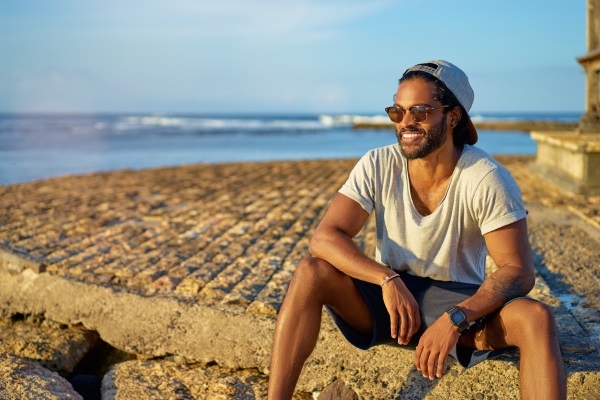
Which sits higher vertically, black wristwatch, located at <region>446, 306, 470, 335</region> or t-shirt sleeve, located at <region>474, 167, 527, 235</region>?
t-shirt sleeve, located at <region>474, 167, 527, 235</region>

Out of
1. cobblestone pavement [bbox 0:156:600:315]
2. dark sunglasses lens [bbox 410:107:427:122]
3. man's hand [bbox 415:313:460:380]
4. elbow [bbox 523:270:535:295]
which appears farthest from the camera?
cobblestone pavement [bbox 0:156:600:315]

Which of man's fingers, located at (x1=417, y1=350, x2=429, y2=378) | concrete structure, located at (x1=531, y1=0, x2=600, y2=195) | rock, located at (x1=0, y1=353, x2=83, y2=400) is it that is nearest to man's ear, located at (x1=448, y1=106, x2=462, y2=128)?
man's fingers, located at (x1=417, y1=350, x2=429, y2=378)

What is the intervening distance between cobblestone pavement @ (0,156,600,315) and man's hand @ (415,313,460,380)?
129 centimetres

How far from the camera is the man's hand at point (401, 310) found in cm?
259

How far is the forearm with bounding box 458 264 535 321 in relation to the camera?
8.08 feet

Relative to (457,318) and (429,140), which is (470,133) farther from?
(457,318)

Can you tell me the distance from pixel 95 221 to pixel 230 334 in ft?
10.0

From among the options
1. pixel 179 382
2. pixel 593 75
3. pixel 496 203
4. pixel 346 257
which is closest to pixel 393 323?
pixel 346 257

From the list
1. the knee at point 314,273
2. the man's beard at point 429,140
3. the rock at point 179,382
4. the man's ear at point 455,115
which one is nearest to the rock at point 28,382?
the rock at point 179,382

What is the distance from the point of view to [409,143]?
2.86 metres

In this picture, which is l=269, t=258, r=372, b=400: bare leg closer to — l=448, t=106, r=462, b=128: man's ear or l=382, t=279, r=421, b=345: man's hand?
l=382, t=279, r=421, b=345: man's hand

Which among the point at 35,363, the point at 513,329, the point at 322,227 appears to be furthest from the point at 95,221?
the point at 513,329

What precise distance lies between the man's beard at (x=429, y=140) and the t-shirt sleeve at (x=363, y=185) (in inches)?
7.5

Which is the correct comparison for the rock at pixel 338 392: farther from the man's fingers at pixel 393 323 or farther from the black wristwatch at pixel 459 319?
the black wristwatch at pixel 459 319
